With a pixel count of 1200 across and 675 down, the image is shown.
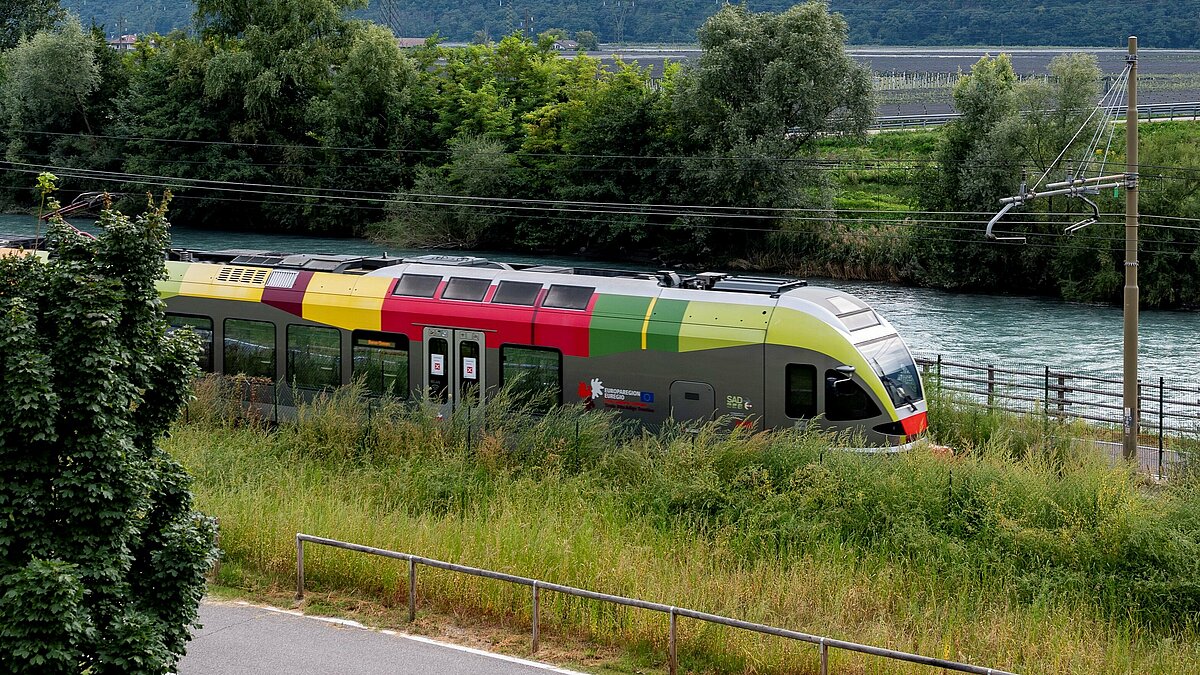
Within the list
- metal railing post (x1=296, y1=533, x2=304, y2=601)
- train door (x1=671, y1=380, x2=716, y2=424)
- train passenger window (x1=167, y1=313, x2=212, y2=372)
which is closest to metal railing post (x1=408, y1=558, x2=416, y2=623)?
metal railing post (x1=296, y1=533, x2=304, y2=601)

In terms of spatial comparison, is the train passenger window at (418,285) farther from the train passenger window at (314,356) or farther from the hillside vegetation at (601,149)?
the hillside vegetation at (601,149)

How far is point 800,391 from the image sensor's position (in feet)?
69.7

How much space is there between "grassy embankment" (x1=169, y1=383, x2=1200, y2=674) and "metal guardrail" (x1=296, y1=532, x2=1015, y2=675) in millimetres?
406

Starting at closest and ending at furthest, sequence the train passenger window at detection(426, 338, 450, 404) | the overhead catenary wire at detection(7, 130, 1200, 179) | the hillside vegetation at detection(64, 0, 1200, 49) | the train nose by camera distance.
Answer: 1. the train nose
2. the train passenger window at detection(426, 338, 450, 404)
3. the overhead catenary wire at detection(7, 130, 1200, 179)
4. the hillside vegetation at detection(64, 0, 1200, 49)

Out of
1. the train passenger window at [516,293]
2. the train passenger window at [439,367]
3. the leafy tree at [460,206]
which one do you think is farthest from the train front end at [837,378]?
the leafy tree at [460,206]

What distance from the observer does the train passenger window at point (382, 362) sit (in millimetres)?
24500

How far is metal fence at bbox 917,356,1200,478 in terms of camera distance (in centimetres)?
Result: 2408

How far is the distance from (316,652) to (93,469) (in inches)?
187

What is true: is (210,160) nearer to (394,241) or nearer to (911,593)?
(394,241)

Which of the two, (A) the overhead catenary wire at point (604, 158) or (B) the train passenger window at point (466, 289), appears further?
(A) the overhead catenary wire at point (604, 158)

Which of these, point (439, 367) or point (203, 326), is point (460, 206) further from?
point (439, 367)

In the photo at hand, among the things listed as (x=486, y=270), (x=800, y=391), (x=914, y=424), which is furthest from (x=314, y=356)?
(x=914, y=424)

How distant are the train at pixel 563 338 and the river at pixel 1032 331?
18.2 metres

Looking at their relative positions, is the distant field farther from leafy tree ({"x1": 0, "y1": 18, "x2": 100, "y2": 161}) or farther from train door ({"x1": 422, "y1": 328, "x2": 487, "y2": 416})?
train door ({"x1": 422, "y1": 328, "x2": 487, "y2": 416})
